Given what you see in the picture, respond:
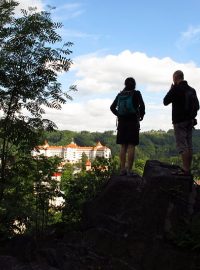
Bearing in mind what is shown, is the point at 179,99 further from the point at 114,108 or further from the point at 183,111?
the point at 114,108

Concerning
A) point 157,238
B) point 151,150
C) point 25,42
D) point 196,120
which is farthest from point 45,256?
point 151,150

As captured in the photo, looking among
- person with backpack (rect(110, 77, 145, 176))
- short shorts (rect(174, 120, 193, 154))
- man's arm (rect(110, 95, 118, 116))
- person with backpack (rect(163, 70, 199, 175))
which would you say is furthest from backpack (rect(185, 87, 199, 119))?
man's arm (rect(110, 95, 118, 116))

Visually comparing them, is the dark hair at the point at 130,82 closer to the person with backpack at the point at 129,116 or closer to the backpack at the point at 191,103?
the person with backpack at the point at 129,116

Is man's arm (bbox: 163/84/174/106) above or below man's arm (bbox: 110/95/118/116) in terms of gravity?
above

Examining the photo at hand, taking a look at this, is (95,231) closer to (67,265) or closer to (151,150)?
(67,265)

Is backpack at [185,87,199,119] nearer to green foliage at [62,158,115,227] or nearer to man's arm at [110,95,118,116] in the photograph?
man's arm at [110,95,118,116]

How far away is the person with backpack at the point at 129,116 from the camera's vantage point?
8.03m

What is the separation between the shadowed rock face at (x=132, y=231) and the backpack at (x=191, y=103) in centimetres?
118

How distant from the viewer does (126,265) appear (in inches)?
265

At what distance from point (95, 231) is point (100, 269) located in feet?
2.71

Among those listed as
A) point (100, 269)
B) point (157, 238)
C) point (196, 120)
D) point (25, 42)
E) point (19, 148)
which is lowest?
point (100, 269)

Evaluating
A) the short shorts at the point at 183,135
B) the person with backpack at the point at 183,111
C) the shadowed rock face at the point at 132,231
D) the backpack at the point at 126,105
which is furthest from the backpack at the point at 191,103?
the shadowed rock face at the point at 132,231

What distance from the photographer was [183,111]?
7.77 m

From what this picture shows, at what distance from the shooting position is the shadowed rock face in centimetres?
656
